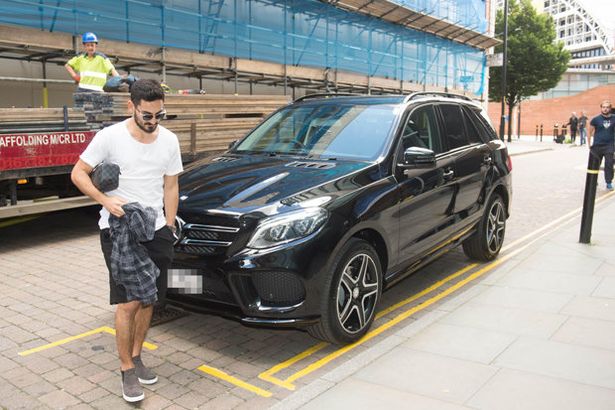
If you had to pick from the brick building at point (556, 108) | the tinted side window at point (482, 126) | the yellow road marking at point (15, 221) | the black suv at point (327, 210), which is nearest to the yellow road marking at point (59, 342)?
the black suv at point (327, 210)

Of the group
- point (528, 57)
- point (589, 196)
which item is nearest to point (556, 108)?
point (528, 57)

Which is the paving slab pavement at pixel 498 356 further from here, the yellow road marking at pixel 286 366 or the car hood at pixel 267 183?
the car hood at pixel 267 183

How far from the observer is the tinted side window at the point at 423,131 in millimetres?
5098

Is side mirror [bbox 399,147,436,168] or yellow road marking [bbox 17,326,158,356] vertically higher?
side mirror [bbox 399,147,436,168]

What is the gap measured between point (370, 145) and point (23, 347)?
9.82 ft

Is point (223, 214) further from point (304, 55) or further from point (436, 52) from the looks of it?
point (436, 52)

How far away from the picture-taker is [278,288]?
378 centimetres

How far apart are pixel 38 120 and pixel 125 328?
4.53m

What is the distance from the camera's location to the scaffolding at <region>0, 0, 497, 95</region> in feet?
40.8

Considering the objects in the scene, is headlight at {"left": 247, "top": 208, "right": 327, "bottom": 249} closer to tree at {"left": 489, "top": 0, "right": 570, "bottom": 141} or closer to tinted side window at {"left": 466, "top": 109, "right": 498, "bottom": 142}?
tinted side window at {"left": 466, "top": 109, "right": 498, "bottom": 142}

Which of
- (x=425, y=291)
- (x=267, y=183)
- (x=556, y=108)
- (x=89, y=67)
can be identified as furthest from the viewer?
(x=556, y=108)

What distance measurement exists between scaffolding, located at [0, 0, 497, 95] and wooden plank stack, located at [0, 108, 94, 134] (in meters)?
4.70

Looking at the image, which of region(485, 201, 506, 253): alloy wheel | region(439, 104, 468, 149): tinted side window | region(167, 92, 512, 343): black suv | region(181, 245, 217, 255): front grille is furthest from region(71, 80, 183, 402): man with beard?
region(485, 201, 506, 253): alloy wheel

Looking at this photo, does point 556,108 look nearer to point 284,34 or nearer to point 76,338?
point 284,34
